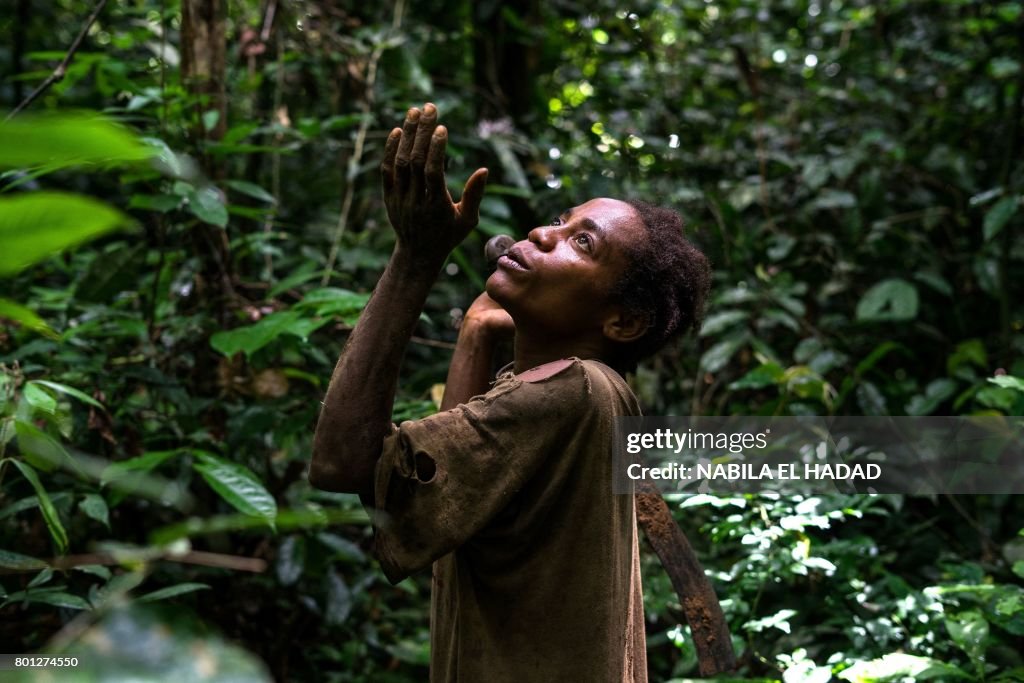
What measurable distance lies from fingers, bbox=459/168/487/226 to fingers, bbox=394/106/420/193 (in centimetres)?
8

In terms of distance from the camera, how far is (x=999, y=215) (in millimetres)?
3426

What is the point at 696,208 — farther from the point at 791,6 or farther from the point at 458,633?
the point at 458,633

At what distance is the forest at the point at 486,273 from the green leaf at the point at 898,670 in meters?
0.01

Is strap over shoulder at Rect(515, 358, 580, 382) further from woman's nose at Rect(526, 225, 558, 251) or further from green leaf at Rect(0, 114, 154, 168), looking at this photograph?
green leaf at Rect(0, 114, 154, 168)

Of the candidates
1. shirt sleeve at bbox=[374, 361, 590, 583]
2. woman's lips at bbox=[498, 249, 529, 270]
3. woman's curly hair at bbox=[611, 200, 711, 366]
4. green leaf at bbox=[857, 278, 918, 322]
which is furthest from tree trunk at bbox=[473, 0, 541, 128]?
shirt sleeve at bbox=[374, 361, 590, 583]

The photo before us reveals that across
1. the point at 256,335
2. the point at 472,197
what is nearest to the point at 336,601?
the point at 256,335

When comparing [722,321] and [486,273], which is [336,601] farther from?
[722,321]

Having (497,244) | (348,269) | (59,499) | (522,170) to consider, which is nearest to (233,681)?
(497,244)

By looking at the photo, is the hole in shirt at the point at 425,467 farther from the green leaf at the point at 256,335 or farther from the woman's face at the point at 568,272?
the green leaf at the point at 256,335

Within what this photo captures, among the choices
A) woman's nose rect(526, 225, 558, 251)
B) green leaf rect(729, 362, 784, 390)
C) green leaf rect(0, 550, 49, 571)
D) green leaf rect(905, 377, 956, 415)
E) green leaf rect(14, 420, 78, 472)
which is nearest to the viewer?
woman's nose rect(526, 225, 558, 251)

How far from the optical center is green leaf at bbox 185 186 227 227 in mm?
2303

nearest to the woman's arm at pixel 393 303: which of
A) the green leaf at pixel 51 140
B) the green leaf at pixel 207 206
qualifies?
the green leaf at pixel 51 140

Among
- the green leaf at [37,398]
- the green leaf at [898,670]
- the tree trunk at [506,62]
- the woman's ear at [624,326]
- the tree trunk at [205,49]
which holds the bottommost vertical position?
the green leaf at [898,670]

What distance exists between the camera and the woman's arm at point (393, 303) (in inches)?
52.8
